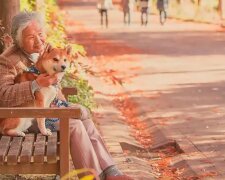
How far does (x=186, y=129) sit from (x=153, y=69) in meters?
8.67

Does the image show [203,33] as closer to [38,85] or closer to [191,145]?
[191,145]

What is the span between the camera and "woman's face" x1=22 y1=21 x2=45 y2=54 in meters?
7.32

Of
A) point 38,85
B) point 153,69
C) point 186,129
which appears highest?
point 38,85

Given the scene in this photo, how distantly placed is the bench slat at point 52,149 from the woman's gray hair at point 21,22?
839 mm

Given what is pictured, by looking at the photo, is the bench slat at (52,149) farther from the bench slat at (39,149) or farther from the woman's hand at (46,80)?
the woman's hand at (46,80)

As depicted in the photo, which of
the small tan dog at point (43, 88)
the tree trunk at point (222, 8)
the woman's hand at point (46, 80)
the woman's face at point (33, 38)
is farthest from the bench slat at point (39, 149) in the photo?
the tree trunk at point (222, 8)

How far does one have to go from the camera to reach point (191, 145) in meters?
10.7

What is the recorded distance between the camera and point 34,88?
276 inches

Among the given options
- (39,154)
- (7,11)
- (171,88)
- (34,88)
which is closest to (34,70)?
(34,88)

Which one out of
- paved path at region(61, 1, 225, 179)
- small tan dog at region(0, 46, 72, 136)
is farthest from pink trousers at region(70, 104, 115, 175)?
paved path at region(61, 1, 225, 179)

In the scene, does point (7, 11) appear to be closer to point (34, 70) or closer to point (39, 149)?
point (34, 70)

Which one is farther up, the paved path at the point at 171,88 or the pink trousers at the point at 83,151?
the pink trousers at the point at 83,151

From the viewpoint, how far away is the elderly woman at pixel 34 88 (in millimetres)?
Result: 7039

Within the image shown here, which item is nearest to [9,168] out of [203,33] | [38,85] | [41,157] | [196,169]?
[41,157]
